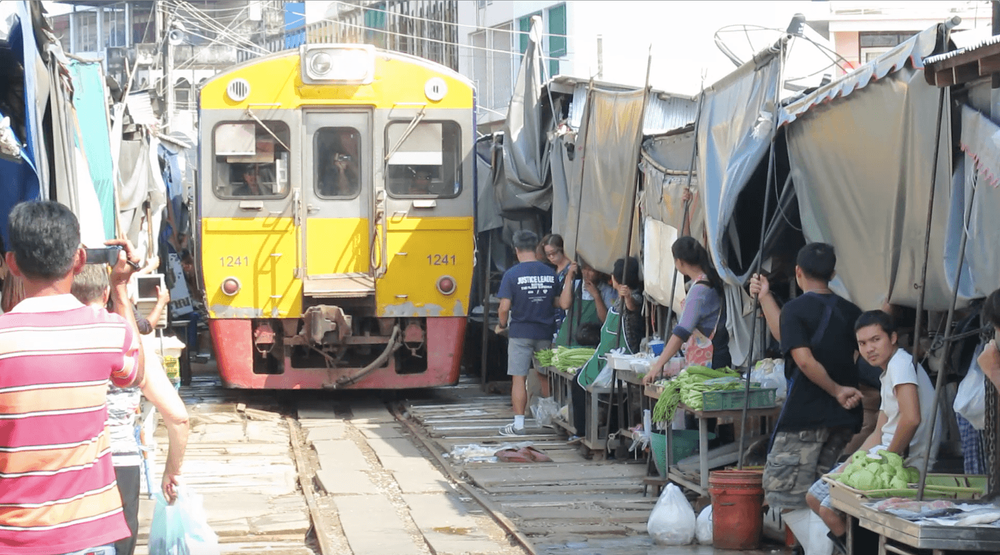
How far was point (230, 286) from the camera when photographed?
12.8 meters

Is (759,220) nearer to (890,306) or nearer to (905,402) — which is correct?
(890,306)

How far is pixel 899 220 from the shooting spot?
6.18 m

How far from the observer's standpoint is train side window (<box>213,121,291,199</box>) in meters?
13.0

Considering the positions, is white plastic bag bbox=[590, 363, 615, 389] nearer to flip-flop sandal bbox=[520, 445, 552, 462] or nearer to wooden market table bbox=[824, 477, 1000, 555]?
flip-flop sandal bbox=[520, 445, 552, 462]

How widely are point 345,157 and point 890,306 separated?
7.71m

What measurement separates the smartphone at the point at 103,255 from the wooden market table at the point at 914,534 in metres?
3.10

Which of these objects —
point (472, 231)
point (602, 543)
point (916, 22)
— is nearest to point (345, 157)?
point (472, 231)

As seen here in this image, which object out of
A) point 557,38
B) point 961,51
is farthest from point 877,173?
point 557,38

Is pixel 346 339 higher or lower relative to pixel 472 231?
lower

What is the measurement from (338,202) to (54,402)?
372 inches

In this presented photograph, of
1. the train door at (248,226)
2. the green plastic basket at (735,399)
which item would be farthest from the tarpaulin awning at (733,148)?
the train door at (248,226)

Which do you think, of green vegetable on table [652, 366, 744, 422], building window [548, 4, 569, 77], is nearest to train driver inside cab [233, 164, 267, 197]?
green vegetable on table [652, 366, 744, 422]

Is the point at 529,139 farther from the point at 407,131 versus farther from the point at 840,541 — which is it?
the point at 840,541

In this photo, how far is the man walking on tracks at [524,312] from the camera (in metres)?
11.6
